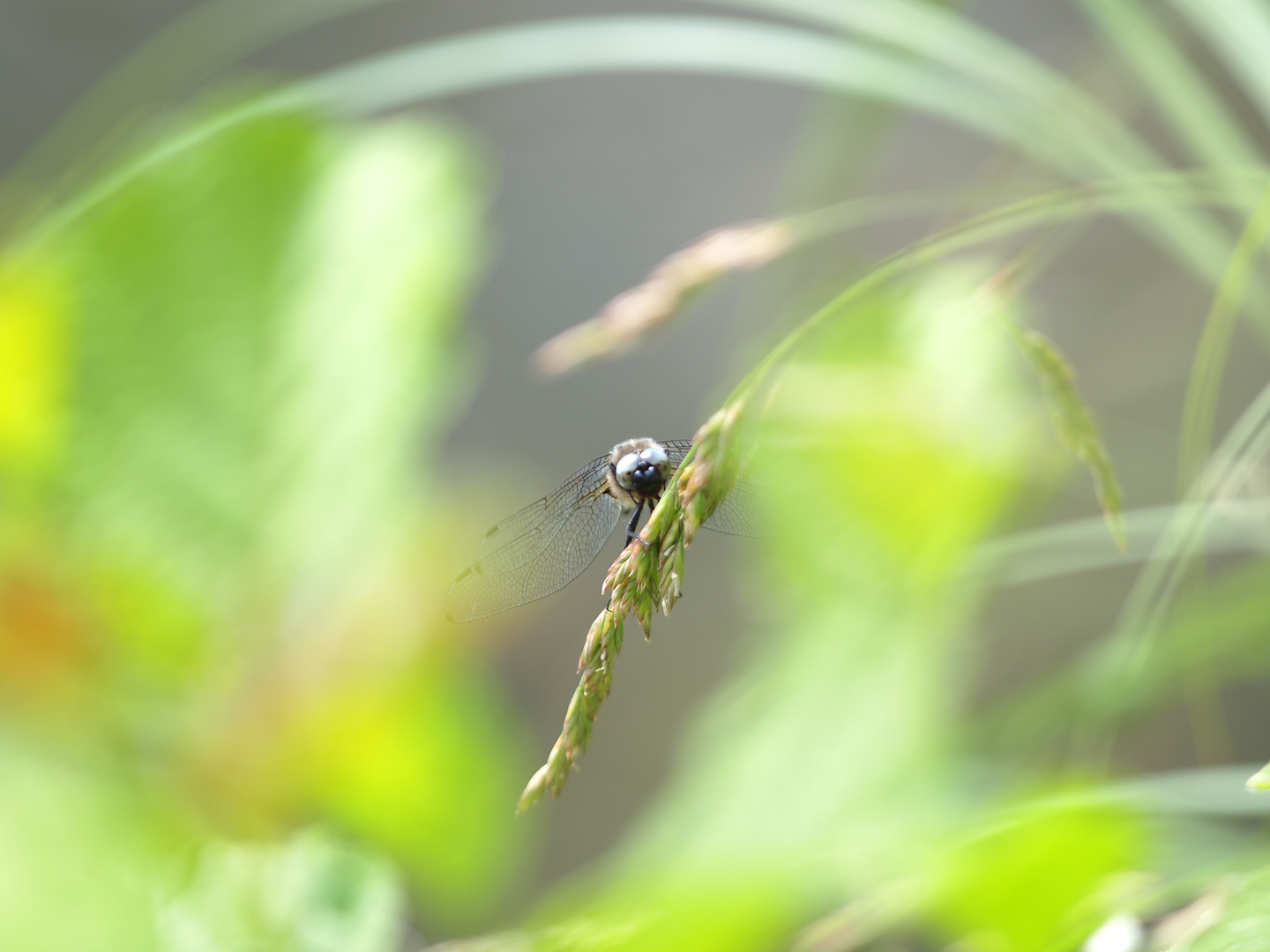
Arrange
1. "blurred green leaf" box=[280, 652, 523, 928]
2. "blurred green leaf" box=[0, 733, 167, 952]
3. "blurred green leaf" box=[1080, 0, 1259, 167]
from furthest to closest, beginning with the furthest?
1. "blurred green leaf" box=[280, 652, 523, 928]
2. "blurred green leaf" box=[1080, 0, 1259, 167]
3. "blurred green leaf" box=[0, 733, 167, 952]

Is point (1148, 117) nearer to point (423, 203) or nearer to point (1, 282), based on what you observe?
point (423, 203)

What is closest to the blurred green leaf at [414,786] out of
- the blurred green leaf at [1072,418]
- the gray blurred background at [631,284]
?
the blurred green leaf at [1072,418]

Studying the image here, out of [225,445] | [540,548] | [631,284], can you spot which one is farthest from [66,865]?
[631,284]

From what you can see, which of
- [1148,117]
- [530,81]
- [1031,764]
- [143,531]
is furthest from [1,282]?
[1148,117]

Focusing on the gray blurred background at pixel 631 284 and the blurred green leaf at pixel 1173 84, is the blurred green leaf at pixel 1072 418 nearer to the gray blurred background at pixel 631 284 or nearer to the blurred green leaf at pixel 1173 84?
the blurred green leaf at pixel 1173 84

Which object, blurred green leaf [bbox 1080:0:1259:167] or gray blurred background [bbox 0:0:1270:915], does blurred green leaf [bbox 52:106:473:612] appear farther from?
gray blurred background [bbox 0:0:1270:915]

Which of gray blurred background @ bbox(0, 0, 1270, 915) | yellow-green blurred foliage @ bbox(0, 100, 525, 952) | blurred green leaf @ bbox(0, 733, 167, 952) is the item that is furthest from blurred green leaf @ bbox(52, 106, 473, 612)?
gray blurred background @ bbox(0, 0, 1270, 915)

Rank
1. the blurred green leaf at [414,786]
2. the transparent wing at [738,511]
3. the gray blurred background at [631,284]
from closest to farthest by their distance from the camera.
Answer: the transparent wing at [738,511] < the blurred green leaf at [414,786] < the gray blurred background at [631,284]

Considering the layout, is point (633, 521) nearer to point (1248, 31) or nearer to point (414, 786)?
point (1248, 31)
